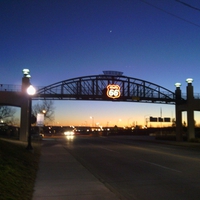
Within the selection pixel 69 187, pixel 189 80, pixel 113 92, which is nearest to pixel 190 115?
pixel 189 80

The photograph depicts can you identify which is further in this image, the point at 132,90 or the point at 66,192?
the point at 132,90

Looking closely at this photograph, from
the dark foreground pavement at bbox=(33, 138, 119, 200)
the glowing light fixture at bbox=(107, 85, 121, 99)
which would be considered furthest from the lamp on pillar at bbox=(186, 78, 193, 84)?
the dark foreground pavement at bbox=(33, 138, 119, 200)

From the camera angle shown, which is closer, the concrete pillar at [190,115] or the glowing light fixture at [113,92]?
the concrete pillar at [190,115]

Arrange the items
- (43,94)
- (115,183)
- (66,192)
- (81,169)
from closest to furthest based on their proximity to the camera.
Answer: (66,192), (115,183), (81,169), (43,94)

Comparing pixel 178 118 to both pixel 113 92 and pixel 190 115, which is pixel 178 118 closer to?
pixel 190 115

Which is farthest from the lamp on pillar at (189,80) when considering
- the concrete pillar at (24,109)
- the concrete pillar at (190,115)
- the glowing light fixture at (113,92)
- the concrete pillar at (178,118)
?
the concrete pillar at (24,109)

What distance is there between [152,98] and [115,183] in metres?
41.6

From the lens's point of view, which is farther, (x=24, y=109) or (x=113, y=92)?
(x=113, y=92)

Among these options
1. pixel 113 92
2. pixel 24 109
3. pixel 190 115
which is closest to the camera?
pixel 24 109

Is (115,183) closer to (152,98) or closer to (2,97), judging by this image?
(2,97)

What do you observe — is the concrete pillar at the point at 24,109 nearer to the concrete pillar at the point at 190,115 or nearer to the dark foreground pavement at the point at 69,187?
the concrete pillar at the point at 190,115

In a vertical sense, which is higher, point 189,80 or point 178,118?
point 189,80

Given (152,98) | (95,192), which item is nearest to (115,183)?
(95,192)

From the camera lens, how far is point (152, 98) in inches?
2052
